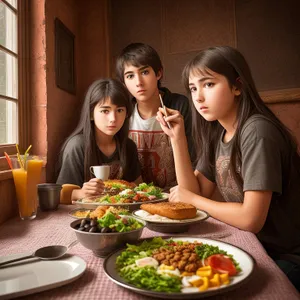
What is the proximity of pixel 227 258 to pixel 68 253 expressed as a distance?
0.42 meters

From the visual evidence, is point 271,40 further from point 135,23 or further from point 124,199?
point 124,199

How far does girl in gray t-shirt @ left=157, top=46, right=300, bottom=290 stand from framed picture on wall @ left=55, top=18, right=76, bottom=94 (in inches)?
45.6

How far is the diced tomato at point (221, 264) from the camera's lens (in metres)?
0.64

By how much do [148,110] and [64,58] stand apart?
82 cm

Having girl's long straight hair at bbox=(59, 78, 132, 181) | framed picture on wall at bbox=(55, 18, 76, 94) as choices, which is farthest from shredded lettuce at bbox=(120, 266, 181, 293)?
framed picture on wall at bbox=(55, 18, 76, 94)

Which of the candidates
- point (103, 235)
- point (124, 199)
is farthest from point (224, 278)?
point (124, 199)

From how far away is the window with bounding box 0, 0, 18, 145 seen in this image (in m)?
1.82

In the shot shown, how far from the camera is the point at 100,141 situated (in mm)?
2115

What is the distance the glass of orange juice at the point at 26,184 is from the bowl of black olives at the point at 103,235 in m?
0.51

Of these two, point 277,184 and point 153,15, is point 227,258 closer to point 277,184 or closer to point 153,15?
point 277,184

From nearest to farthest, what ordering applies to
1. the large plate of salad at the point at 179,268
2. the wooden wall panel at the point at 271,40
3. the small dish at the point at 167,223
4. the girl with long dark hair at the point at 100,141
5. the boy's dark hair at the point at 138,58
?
the large plate of salad at the point at 179,268, the small dish at the point at 167,223, the girl with long dark hair at the point at 100,141, the boy's dark hair at the point at 138,58, the wooden wall panel at the point at 271,40

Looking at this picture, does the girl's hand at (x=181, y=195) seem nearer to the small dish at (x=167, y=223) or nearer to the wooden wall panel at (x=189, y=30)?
the small dish at (x=167, y=223)

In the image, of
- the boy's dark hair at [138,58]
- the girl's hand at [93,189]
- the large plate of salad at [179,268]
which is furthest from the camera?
the boy's dark hair at [138,58]

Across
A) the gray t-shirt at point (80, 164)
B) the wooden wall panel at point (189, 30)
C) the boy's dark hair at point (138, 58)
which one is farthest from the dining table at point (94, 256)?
the wooden wall panel at point (189, 30)
